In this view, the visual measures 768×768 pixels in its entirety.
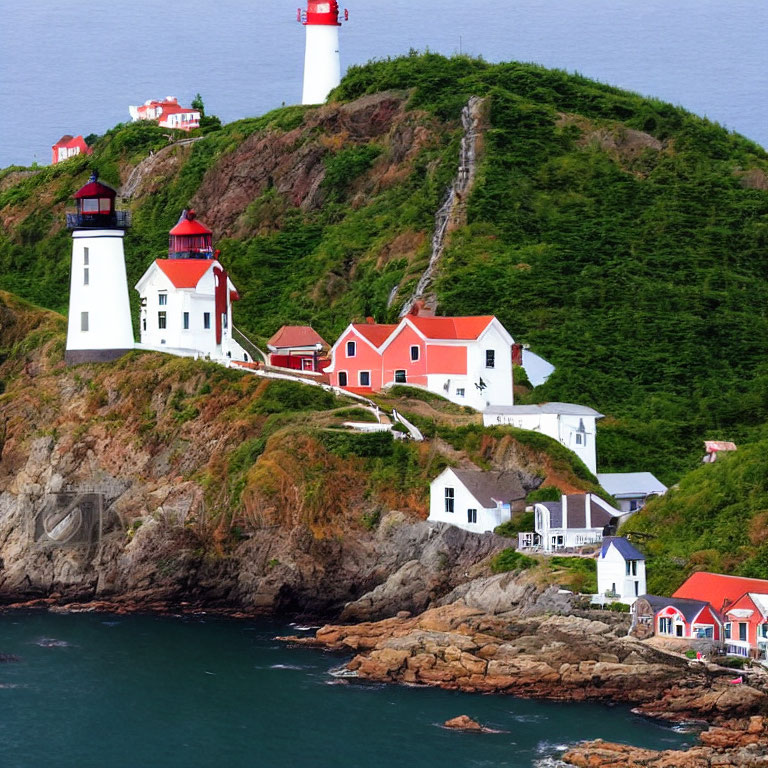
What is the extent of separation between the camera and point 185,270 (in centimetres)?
8288

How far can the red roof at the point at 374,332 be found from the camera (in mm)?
80375

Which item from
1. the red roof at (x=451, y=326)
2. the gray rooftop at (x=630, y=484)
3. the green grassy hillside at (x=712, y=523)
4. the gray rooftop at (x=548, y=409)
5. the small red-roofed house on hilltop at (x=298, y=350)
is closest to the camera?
the green grassy hillside at (x=712, y=523)

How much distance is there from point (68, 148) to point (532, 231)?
2090 inches

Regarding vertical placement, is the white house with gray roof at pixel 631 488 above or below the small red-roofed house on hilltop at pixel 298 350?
below

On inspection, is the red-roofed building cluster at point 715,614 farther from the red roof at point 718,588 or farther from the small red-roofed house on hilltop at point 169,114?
the small red-roofed house on hilltop at point 169,114

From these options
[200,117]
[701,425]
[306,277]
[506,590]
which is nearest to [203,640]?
[506,590]

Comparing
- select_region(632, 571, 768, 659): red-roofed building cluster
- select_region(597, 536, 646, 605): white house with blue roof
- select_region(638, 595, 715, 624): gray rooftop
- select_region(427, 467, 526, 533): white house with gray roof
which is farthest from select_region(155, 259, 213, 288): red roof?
select_region(632, 571, 768, 659): red-roofed building cluster

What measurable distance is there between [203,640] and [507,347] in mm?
20883

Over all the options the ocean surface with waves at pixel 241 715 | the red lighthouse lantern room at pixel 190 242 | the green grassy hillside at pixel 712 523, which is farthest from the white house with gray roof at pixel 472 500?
the red lighthouse lantern room at pixel 190 242

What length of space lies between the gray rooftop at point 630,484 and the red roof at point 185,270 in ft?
69.2

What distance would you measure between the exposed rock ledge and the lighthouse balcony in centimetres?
2610

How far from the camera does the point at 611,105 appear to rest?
107m

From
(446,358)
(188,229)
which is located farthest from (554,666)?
(188,229)

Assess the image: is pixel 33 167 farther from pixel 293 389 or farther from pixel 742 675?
pixel 742 675
